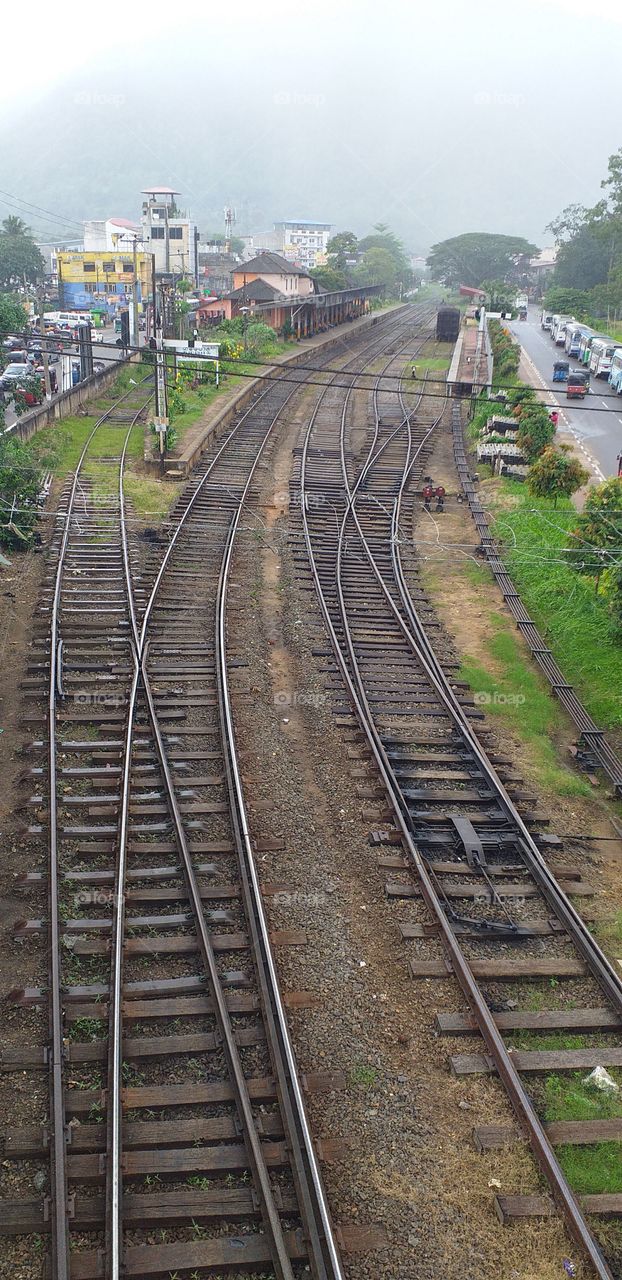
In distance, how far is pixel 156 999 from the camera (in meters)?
6.89

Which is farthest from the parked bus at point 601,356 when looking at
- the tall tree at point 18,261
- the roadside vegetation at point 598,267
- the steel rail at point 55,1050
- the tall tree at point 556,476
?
the tall tree at point 18,261

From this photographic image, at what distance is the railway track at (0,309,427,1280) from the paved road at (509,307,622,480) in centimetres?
742

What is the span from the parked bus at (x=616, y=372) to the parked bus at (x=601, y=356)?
76 centimetres

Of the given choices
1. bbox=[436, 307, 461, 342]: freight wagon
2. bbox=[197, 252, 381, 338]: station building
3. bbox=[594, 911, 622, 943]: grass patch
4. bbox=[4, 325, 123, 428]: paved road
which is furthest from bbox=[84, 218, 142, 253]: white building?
bbox=[594, 911, 622, 943]: grass patch

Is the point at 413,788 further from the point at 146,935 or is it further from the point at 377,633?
the point at 377,633

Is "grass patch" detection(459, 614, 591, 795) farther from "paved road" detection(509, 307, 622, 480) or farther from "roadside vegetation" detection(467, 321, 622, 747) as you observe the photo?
"paved road" detection(509, 307, 622, 480)

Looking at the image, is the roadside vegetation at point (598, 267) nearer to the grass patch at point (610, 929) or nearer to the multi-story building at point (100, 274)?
the multi-story building at point (100, 274)

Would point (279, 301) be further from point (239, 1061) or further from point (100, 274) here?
point (239, 1061)

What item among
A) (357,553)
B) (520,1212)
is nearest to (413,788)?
(520,1212)

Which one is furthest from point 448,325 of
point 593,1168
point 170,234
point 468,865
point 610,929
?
point 593,1168

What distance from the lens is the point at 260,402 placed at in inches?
1281

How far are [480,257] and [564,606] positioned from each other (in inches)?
4783

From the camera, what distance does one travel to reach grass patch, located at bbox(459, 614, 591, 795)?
34.7 ft

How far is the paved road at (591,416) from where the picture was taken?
83.4 feet
